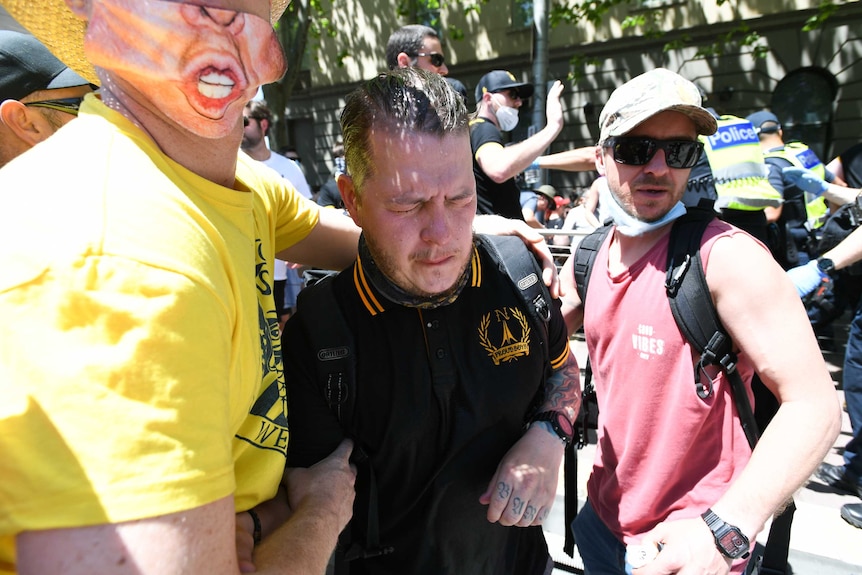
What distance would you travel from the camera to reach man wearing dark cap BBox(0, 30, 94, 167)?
6.10 ft

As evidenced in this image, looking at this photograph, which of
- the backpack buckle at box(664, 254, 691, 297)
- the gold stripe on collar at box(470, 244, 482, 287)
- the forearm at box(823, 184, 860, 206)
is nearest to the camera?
the gold stripe on collar at box(470, 244, 482, 287)

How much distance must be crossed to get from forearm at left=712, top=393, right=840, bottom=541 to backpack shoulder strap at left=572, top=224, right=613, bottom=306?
85cm

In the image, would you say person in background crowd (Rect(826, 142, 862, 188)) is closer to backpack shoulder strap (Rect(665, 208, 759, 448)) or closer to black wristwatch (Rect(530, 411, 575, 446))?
backpack shoulder strap (Rect(665, 208, 759, 448))

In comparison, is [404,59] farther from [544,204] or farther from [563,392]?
[544,204]

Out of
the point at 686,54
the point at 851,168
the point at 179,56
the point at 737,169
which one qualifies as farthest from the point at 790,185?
the point at 686,54

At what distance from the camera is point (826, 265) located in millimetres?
3309

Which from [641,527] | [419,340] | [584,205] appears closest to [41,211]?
[419,340]

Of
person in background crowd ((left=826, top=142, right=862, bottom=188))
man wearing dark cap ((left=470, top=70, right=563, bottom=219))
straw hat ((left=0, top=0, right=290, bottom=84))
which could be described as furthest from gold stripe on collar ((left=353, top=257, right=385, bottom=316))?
person in background crowd ((left=826, top=142, right=862, bottom=188))

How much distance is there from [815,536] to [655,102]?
288 centimetres

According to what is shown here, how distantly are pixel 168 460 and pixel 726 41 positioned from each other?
1449 centimetres

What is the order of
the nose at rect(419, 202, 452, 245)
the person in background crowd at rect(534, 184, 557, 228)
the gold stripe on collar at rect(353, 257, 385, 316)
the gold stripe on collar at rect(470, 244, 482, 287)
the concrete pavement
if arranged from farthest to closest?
1. the person in background crowd at rect(534, 184, 557, 228)
2. the concrete pavement
3. the gold stripe on collar at rect(470, 244, 482, 287)
4. the gold stripe on collar at rect(353, 257, 385, 316)
5. the nose at rect(419, 202, 452, 245)

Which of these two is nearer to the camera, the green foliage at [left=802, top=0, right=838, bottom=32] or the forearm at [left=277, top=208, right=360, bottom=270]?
the forearm at [left=277, top=208, right=360, bottom=270]

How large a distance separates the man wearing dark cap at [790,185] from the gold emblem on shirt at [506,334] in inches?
135

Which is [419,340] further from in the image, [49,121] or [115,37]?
[49,121]
